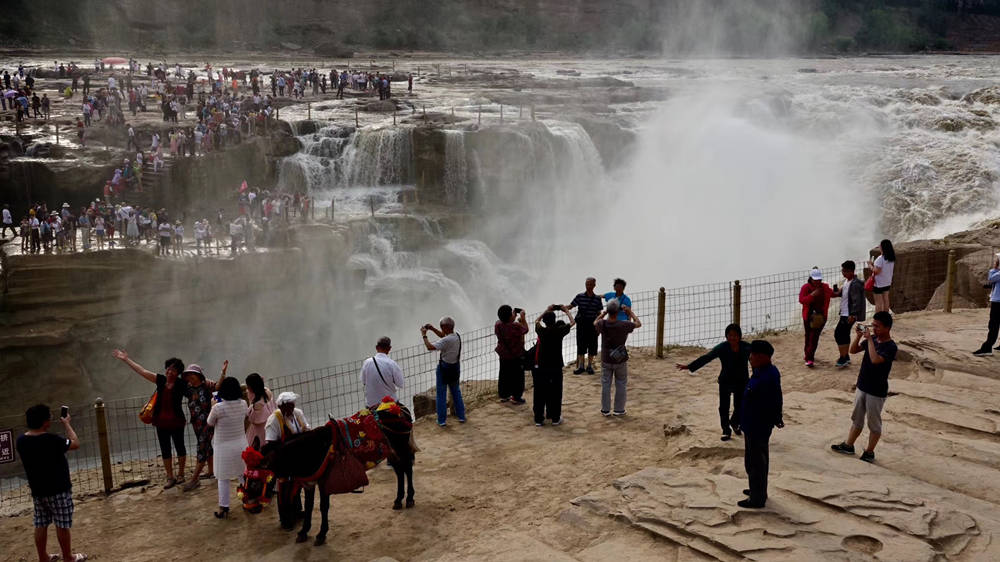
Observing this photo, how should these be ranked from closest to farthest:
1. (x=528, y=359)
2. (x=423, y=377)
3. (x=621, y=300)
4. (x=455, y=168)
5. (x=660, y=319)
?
(x=621, y=300) → (x=528, y=359) → (x=660, y=319) → (x=423, y=377) → (x=455, y=168)

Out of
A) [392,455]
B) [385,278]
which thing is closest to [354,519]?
[392,455]

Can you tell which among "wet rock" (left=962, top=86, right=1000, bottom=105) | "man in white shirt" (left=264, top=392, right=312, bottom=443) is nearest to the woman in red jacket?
"man in white shirt" (left=264, top=392, right=312, bottom=443)

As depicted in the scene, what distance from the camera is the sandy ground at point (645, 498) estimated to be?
19.3 feet

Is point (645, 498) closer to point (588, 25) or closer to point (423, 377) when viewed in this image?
point (423, 377)

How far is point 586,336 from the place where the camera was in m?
10.6

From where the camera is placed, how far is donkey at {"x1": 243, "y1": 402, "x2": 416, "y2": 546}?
6191 millimetres

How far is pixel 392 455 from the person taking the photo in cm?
673

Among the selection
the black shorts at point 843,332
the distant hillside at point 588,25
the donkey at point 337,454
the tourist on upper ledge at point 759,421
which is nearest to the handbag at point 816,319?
the black shorts at point 843,332

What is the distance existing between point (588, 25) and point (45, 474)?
6604 centimetres

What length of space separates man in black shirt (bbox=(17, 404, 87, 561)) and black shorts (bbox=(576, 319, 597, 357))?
5.78 m

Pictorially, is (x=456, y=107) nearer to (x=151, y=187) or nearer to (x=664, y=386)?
(x=151, y=187)

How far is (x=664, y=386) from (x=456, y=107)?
73.2 feet

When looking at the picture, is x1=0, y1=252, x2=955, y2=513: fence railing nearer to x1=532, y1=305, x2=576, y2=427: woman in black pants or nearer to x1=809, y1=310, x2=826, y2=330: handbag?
x1=809, y1=310, x2=826, y2=330: handbag

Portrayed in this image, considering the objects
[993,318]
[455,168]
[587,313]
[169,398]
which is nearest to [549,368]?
[587,313]
